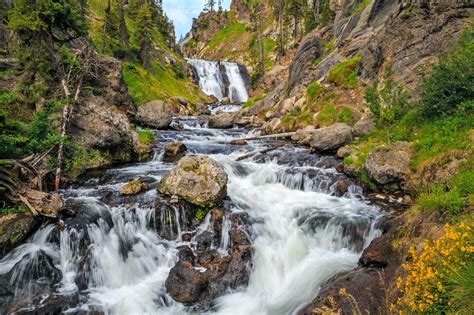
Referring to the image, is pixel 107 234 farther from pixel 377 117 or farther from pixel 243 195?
pixel 377 117

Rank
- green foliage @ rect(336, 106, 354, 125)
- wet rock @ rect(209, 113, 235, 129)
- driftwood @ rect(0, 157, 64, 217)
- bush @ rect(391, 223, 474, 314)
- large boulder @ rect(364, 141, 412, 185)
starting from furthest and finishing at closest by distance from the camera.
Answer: wet rock @ rect(209, 113, 235, 129)
green foliage @ rect(336, 106, 354, 125)
large boulder @ rect(364, 141, 412, 185)
driftwood @ rect(0, 157, 64, 217)
bush @ rect(391, 223, 474, 314)

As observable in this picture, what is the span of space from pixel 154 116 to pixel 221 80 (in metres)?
40.8

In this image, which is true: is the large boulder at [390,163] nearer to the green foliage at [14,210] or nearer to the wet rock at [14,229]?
the wet rock at [14,229]

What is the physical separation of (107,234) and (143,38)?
140ft

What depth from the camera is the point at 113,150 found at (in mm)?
16891

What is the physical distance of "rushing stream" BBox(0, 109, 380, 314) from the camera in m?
7.83

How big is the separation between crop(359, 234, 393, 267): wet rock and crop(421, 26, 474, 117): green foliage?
22.4 feet

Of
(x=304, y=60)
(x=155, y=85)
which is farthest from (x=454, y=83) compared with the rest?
(x=155, y=85)

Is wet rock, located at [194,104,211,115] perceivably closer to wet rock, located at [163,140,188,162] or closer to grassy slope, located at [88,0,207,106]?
grassy slope, located at [88,0,207,106]

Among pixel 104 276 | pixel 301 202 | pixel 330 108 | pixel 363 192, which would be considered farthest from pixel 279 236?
pixel 330 108

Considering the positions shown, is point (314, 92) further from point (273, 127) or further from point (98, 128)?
point (98, 128)

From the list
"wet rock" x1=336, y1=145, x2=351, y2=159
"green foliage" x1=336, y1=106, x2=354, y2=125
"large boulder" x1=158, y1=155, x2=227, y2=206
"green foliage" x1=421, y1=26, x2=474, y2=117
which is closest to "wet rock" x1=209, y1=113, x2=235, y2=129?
"green foliage" x1=336, y1=106, x2=354, y2=125

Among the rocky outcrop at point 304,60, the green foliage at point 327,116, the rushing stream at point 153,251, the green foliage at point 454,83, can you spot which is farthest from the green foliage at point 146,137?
the rocky outcrop at point 304,60

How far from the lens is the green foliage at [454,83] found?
11023mm
